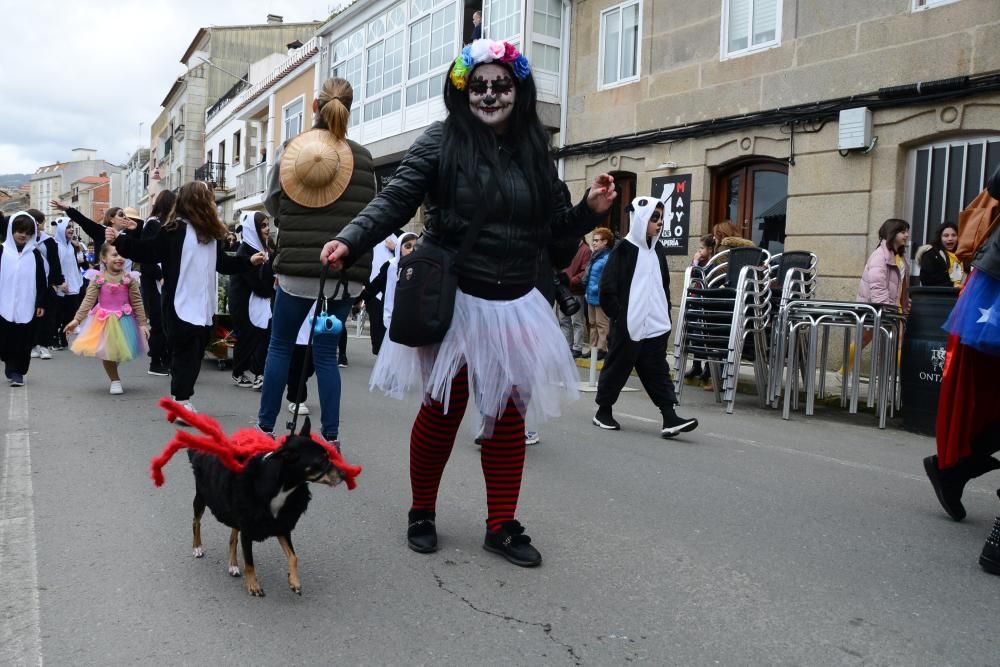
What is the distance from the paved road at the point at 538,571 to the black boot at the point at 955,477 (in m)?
0.10

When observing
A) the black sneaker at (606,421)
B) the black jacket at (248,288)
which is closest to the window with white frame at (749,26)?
the black sneaker at (606,421)

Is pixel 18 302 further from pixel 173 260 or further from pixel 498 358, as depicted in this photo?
pixel 498 358

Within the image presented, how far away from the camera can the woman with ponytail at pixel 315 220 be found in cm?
524

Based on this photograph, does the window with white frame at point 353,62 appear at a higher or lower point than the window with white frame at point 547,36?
higher

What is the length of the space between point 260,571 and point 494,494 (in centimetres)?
97

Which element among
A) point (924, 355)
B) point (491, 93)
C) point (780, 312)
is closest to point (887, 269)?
point (780, 312)

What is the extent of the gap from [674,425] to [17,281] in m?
6.86

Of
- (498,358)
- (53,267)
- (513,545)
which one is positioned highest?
(53,267)

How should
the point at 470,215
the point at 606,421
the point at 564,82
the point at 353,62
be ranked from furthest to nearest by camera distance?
the point at 353,62 < the point at 564,82 < the point at 606,421 < the point at 470,215

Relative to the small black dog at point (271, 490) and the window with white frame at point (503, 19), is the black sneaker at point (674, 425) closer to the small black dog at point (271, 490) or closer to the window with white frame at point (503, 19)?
the small black dog at point (271, 490)

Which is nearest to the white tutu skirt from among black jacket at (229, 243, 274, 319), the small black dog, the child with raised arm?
the small black dog

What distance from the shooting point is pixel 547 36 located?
58.6ft

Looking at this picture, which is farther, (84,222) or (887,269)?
(887,269)

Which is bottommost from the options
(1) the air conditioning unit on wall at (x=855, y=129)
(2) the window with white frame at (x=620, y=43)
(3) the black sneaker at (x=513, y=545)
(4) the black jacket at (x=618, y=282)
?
(3) the black sneaker at (x=513, y=545)
